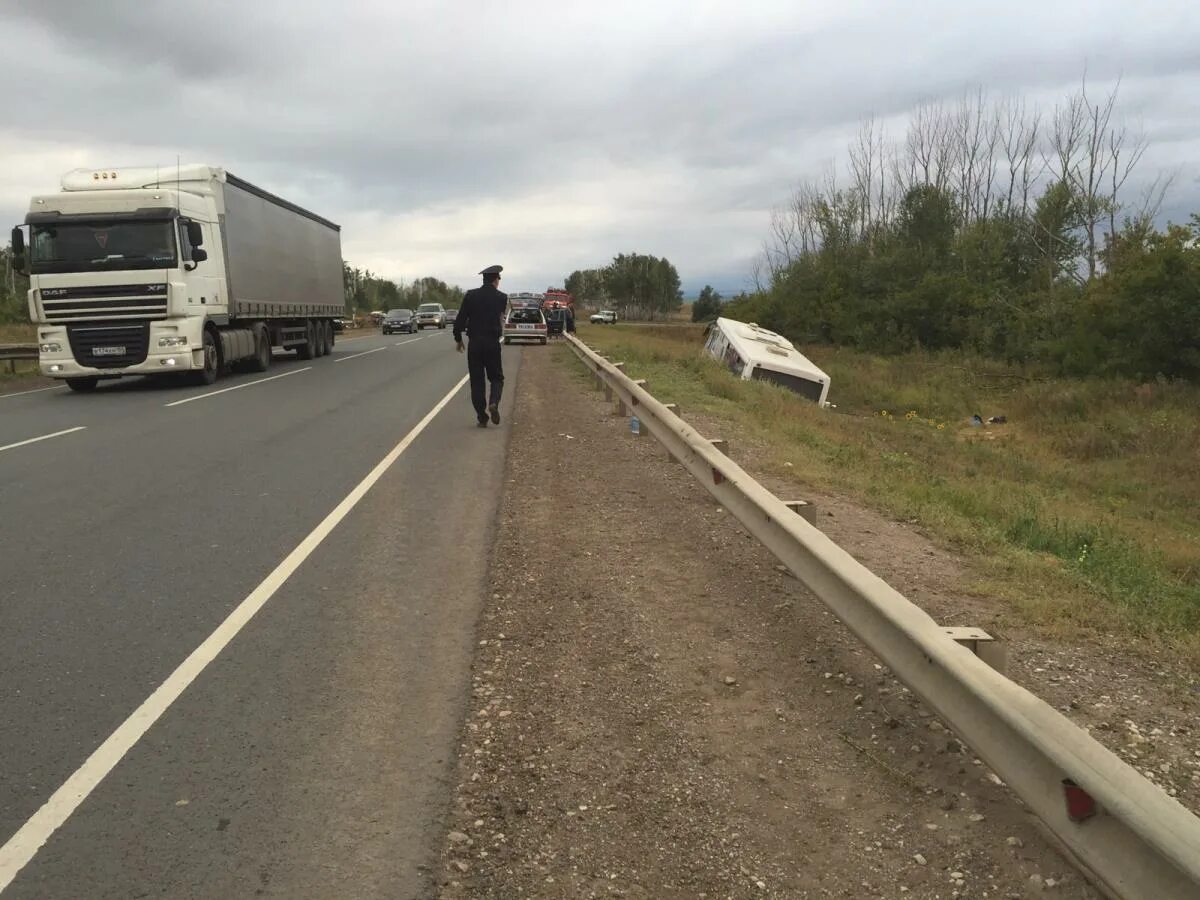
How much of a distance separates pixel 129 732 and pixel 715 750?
7.66 feet

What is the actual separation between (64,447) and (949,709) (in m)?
10.9

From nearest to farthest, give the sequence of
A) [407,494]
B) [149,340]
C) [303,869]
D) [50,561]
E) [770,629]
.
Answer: [303,869] < [770,629] < [50,561] < [407,494] < [149,340]

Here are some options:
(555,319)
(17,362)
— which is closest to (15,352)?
(17,362)

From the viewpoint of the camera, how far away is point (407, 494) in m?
8.37

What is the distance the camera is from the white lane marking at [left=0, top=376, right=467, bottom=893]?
3088 millimetres

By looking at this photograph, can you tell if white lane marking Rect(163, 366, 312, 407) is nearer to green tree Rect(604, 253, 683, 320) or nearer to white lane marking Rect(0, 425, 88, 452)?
white lane marking Rect(0, 425, 88, 452)

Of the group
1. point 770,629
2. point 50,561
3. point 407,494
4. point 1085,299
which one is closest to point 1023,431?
point 1085,299

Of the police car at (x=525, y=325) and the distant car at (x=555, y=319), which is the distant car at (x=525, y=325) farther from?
the distant car at (x=555, y=319)

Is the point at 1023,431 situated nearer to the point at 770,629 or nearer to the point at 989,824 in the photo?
the point at 770,629

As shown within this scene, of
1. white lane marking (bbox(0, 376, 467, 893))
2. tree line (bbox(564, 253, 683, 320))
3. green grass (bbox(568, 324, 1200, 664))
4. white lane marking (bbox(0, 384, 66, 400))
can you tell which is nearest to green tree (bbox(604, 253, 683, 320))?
tree line (bbox(564, 253, 683, 320))

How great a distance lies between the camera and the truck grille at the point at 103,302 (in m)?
17.4

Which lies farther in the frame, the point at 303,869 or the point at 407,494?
the point at 407,494

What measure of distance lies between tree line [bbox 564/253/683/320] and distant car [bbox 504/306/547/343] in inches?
3131

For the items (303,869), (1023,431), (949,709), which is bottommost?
(1023,431)
